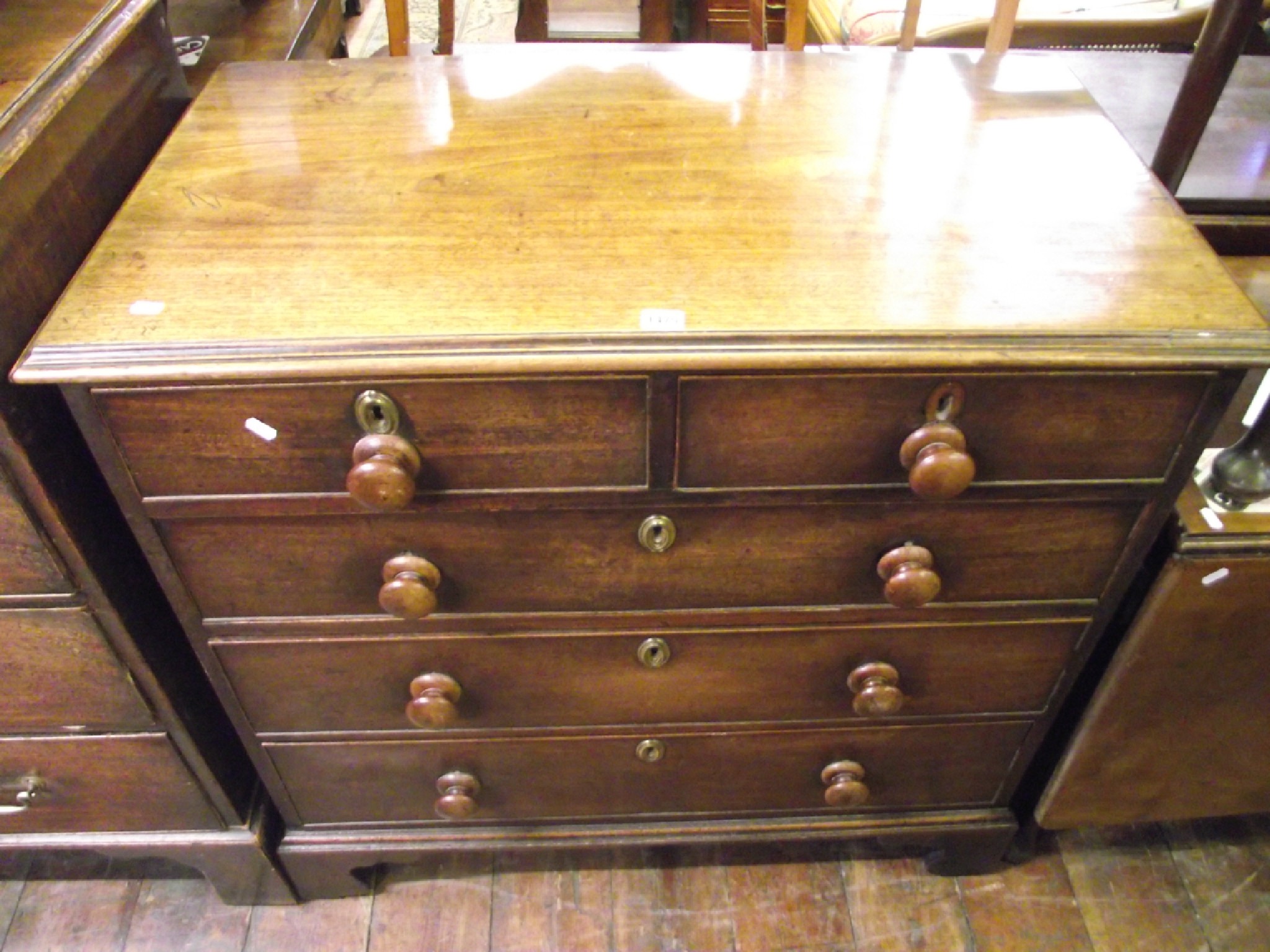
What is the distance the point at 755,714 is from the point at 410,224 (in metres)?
0.59

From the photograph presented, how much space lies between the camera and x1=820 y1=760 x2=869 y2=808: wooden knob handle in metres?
1.05

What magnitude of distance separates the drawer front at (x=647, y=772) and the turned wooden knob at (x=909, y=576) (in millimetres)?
266

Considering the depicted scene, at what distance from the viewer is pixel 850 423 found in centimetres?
74

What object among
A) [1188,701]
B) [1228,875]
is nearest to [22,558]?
[1188,701]

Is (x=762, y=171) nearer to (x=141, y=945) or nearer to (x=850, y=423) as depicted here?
(x=850, y=423)

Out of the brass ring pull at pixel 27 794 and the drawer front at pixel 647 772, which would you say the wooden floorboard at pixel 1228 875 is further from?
the brass ring pull at pixel 27 794

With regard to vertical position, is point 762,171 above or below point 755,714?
above

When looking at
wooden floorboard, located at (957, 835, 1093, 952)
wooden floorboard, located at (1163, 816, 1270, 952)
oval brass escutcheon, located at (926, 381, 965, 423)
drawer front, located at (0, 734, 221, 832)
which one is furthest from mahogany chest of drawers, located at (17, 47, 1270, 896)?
wooden floorboard, located at (1163, 816, 1270, 952)

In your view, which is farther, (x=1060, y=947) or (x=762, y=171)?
(x=1060, y=947)

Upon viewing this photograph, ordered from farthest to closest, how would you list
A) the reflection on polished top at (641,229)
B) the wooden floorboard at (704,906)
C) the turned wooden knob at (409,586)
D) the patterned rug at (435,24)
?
the patterned rug at (435,24) < the wooden floorboard at (704,906) < the turned wooden knob at (409,586) < the reflection on polished top at (641,229)

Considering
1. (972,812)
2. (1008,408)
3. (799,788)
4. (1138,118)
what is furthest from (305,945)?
(1138,118)

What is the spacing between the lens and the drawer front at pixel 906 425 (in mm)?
719

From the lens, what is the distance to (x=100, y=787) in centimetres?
104

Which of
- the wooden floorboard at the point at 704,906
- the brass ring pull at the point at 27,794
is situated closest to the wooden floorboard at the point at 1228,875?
the wooden floorboard at the point at 704,906
